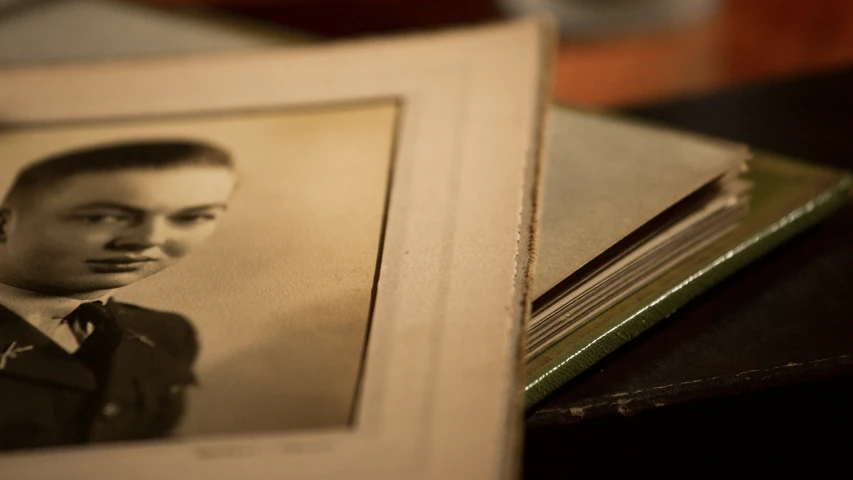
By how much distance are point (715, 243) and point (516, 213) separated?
0.12m

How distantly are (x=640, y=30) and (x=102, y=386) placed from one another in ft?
3.37

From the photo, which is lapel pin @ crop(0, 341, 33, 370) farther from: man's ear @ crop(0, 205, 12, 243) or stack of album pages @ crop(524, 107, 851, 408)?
stack of album pages @ crop(524, 107, 851, 408)

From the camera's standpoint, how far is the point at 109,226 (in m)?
0.42

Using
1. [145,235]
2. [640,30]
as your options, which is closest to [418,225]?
[145,235]

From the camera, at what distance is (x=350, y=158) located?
459mm

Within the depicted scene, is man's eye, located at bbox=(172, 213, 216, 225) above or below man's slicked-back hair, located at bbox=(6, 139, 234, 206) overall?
below

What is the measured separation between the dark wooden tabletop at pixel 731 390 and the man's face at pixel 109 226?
0.21m

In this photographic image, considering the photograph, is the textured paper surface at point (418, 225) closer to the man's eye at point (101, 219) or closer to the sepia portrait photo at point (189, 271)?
the sepia portrait photo at point (189, 271)

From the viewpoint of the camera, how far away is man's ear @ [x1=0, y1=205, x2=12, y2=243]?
42 cm

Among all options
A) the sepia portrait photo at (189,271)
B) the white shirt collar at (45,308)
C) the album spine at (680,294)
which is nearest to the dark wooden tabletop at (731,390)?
the album spine at (680,294)

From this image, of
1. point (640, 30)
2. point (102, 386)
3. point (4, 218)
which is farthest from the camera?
point (640, 30)

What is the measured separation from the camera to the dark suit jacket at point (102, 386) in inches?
12.5

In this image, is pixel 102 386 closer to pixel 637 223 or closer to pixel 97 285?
pixel 97 285

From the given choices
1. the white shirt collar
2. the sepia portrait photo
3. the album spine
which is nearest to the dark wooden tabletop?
the album spine
